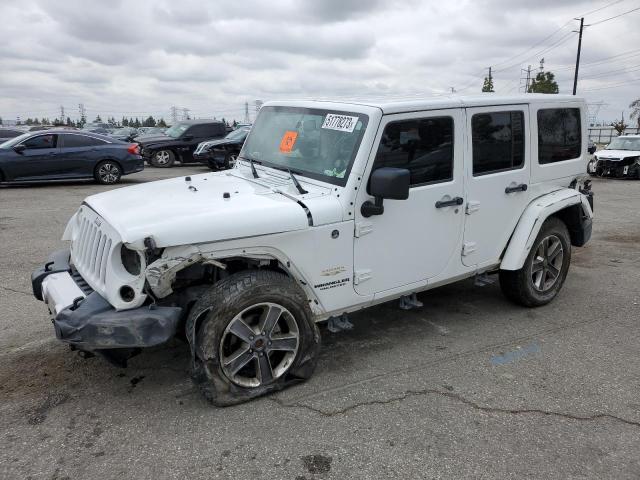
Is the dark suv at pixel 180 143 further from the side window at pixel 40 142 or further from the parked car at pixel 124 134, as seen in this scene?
the parked car at pixel 124 134

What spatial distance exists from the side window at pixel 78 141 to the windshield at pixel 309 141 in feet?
34.3

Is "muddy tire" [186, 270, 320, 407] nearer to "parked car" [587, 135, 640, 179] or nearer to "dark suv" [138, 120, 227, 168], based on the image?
"dark suv" [138, 120, 227, 168]

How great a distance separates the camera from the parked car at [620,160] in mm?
17812

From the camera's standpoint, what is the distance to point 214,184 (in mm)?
4035

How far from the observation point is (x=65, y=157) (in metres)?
13.2

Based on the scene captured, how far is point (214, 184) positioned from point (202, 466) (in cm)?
206

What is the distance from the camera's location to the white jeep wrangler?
303 centimetres

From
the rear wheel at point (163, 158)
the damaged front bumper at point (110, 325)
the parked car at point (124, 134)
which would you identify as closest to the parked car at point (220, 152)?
the rear wheel at point (163, 158)

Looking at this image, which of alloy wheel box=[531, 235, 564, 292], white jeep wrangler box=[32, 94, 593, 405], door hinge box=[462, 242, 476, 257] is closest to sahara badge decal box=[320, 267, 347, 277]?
white jeep wrangler box=[32, 94, 593, 405]

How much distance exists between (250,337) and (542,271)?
309cm

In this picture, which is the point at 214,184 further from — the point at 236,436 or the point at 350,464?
the point at 350,464

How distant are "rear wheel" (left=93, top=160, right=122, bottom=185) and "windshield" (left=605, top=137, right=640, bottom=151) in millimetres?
16756

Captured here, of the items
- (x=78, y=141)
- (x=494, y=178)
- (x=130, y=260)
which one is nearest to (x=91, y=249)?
(x=130, y=260)

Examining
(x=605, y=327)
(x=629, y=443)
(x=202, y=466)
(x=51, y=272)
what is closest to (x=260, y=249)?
(x=202, y=466)
